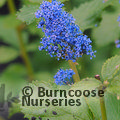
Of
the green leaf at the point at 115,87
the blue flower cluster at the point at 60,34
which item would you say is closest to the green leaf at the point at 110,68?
the green leaf at the point at 115,87

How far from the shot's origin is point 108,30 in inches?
105

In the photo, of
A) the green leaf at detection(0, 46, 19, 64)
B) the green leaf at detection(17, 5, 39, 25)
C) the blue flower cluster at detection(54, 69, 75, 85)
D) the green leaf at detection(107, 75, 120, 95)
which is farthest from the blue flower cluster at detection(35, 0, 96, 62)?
the green leaf at detection(0, 46, 19, 64)

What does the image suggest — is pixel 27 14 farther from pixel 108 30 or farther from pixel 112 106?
pixel 108 30

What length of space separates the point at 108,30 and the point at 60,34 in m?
1.77

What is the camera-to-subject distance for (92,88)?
36.8 inches

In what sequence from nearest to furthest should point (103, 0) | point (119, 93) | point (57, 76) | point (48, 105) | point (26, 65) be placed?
point (119, 93) → point (57, 76) → point (48, 105) → point (103, 0) → point (26, 65)

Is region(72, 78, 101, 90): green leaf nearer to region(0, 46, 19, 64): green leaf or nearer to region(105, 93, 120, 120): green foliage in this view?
region(105, 93, 120, 120): green foliage

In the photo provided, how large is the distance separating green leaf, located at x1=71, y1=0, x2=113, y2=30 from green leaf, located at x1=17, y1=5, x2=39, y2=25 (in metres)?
0.37

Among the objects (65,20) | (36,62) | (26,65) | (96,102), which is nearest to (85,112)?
(96,102)

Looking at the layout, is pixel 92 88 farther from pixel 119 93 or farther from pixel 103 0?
pixel 103 0

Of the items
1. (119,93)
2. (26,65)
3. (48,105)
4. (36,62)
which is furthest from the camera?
(36,62)

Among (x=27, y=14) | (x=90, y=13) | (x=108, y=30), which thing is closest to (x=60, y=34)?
A: (x=27, y=14)

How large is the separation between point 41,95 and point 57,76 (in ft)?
1.09

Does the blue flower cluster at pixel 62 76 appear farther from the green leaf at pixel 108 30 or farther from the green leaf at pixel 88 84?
the green leaf at pixel 108 30
